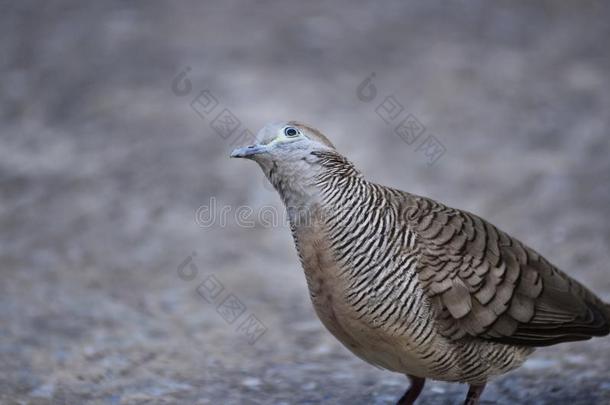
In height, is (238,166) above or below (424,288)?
above

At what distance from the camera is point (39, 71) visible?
42.3 ft

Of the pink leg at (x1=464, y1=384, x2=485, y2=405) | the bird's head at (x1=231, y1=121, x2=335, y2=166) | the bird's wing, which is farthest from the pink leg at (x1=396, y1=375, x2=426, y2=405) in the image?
the bird's head at (x1=231, y1=121, x2=335, y2=166)

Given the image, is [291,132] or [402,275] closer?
[291,132]

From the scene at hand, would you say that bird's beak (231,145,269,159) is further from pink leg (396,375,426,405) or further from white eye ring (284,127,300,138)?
pink leg (396,375,426,405)

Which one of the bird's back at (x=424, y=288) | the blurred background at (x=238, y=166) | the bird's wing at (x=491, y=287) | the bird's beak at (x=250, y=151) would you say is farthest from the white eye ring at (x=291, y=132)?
the blurred background at (x=238, y=166)

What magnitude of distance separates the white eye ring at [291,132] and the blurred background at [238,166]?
2.45 meters

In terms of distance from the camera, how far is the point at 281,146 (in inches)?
178

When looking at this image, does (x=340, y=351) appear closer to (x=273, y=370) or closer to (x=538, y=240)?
(x=273, y=370)

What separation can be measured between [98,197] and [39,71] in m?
3.69

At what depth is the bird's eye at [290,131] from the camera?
4578 mm

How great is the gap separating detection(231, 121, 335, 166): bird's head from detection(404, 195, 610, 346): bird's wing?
2.85 feet

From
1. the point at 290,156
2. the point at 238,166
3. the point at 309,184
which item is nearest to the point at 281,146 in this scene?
the point at 290,156

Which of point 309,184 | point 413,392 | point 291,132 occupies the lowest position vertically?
point 413,392

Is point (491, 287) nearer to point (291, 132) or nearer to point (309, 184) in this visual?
point (309, 184)
